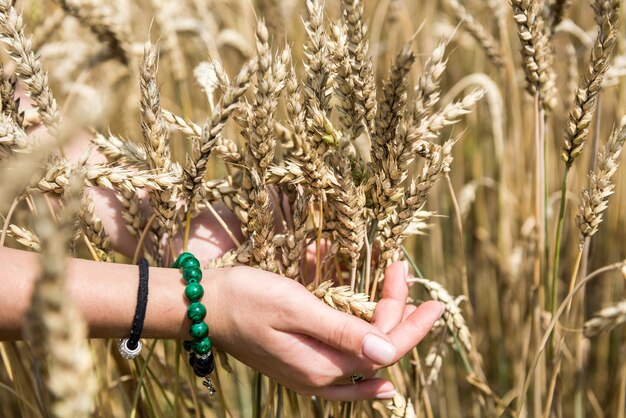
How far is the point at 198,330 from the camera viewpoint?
2.20ft

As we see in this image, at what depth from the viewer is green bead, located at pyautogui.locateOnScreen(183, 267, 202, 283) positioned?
67 cm

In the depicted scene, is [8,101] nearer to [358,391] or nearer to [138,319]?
[138,319]

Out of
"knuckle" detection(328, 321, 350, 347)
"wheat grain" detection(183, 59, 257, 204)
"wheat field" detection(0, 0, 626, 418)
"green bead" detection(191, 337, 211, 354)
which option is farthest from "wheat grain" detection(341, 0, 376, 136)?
"green bead" detection(191, 337, 211, 354)

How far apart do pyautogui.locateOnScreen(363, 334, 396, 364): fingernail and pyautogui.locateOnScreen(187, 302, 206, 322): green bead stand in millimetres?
200

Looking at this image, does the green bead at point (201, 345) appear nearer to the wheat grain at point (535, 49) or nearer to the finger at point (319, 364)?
the finger at point (319, 364)

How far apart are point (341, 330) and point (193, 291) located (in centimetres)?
19

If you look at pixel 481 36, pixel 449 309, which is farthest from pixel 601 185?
pixel 481 36

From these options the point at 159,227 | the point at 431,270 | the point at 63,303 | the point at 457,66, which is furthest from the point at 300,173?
the point at 457,66

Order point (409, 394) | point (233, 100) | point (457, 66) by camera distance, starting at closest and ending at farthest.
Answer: point (233, 100) < point (409, 394) < point (457, 66)

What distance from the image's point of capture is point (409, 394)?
90cm

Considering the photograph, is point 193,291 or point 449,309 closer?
point 193,291

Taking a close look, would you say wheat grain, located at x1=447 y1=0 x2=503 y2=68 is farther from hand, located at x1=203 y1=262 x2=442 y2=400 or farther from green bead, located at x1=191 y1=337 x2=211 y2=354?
green bead, located at x1=191 y1=337 x2=211 y2=354

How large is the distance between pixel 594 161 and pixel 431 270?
0.71m

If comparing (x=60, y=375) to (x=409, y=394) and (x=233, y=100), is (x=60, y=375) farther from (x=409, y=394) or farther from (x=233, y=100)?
(x=409, y=394)
